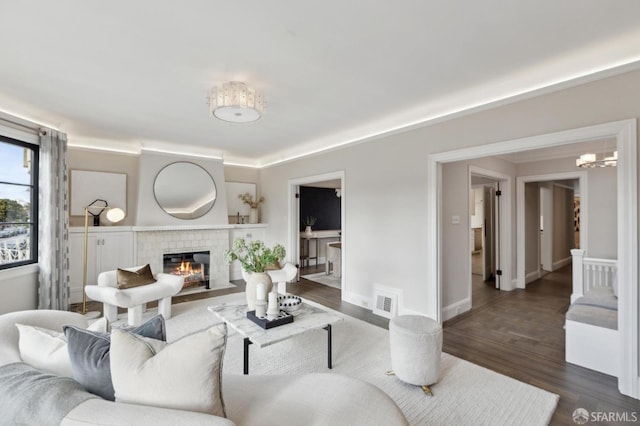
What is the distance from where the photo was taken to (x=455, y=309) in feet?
13.2

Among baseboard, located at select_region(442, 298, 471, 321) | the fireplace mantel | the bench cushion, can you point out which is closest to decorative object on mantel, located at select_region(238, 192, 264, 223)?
the fireplace mantel

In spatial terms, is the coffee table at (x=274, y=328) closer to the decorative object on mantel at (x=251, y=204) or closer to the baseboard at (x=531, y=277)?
the decorative object on mantel at (x=251, y=204)

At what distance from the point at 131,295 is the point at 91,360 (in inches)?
107

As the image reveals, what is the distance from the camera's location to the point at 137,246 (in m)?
5.02

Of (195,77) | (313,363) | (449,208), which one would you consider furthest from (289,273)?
(195,77)

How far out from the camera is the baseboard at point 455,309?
389cm

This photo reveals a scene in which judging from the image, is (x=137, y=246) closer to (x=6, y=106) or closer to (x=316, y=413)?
(x=6, y=106)

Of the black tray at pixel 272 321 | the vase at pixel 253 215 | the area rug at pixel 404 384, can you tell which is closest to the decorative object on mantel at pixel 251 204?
the vase at pixel 253 215

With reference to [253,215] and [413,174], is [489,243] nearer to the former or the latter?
[413,174]

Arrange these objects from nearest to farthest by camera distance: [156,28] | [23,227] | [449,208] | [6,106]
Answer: [156,28] < [6,106] < [23,227] < [449,208]

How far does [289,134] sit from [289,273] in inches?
85.8

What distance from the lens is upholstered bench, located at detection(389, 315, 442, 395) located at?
229 centimetres

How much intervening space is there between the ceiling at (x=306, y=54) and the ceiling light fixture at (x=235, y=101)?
0.10 meters

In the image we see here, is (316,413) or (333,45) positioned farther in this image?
(333,45)
